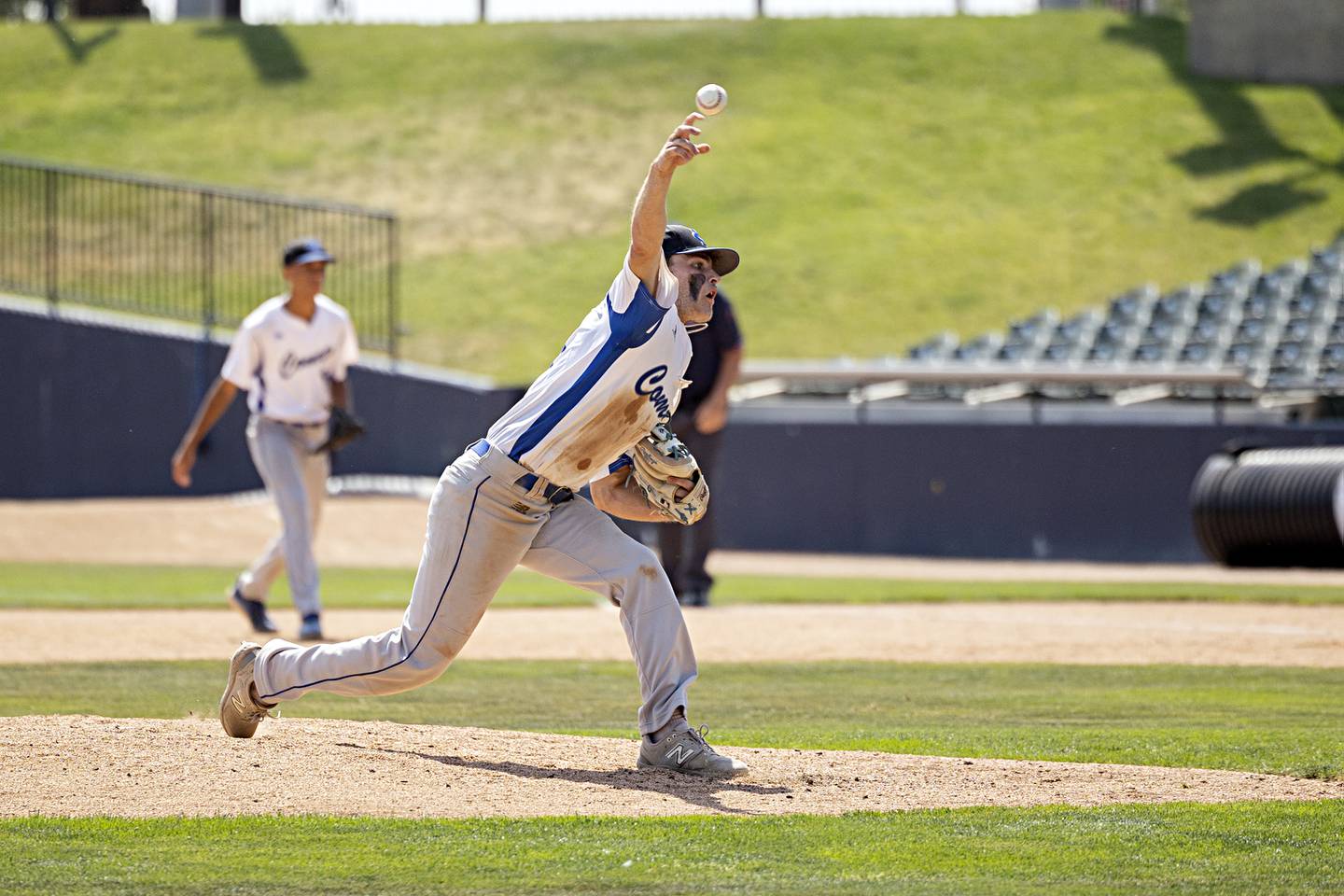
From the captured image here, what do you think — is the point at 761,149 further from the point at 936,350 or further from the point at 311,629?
the point at 311,629

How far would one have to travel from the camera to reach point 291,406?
399 inches

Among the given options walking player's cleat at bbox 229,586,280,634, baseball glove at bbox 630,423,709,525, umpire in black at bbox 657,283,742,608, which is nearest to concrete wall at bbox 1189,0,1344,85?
umpire in black at bbox 657,283,742,608

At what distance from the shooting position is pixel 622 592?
18.2 ft

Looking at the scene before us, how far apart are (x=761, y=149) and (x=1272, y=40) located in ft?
41.4

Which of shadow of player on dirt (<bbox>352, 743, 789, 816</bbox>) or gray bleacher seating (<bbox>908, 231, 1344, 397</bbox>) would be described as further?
gray bleacher seating (<bbox>908, 231, 1344, 397</bbox>)

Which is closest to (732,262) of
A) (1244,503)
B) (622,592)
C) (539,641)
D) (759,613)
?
(622,592)

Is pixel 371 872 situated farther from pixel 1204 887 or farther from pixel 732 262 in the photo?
pixel 732 262

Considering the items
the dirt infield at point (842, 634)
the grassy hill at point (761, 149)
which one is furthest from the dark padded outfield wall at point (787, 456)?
the grassy hill at point (761, 149)

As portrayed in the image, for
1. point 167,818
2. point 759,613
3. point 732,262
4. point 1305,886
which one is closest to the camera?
point 1305,886

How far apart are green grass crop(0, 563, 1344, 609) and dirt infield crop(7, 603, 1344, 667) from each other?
434mm

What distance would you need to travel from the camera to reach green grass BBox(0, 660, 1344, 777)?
6.35 m

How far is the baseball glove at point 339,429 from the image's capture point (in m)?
10.2

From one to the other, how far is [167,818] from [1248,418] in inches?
612

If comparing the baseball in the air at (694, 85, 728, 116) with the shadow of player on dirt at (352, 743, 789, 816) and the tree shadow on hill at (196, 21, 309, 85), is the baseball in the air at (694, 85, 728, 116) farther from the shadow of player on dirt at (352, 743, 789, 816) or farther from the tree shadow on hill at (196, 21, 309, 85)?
the tree shadow on hill at (196, 21, 309, 85)
